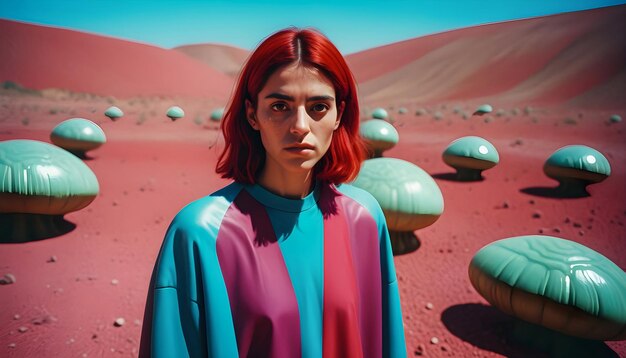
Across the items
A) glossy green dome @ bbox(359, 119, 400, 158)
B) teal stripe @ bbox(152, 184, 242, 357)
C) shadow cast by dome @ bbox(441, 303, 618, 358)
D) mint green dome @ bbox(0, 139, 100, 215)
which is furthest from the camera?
glossy green dome @ bbox(359, 119, 400, 158)

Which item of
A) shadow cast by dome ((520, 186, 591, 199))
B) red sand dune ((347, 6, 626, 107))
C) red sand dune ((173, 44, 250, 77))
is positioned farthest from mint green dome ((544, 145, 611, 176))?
red sand dune ((173, 44, 250, 77))

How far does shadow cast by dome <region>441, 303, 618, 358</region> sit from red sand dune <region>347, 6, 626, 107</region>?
26423 millimetres

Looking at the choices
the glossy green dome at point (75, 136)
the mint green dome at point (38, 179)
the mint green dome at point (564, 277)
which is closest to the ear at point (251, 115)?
the mint green dome at point (564, 277)

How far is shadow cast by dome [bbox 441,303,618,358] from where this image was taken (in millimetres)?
3217

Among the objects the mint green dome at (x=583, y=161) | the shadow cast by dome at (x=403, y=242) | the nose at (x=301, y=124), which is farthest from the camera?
the mint green dome at (x=583, y=161)

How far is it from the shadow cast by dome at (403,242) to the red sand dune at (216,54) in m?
88.8

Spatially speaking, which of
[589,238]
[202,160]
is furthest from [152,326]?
[202,160]

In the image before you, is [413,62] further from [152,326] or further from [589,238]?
[152,326]

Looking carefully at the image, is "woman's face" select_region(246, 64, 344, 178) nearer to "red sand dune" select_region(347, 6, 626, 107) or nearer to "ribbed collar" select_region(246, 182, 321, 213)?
"ribbed collar" select_region(246, 182, 321, 213)

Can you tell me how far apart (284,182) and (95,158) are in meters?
9.85

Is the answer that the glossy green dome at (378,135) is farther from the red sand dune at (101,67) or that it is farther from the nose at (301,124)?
the red sand dune at (101,67)

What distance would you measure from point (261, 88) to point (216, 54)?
102067 mm

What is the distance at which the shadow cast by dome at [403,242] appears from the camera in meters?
5.15

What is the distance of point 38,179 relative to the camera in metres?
4.64
